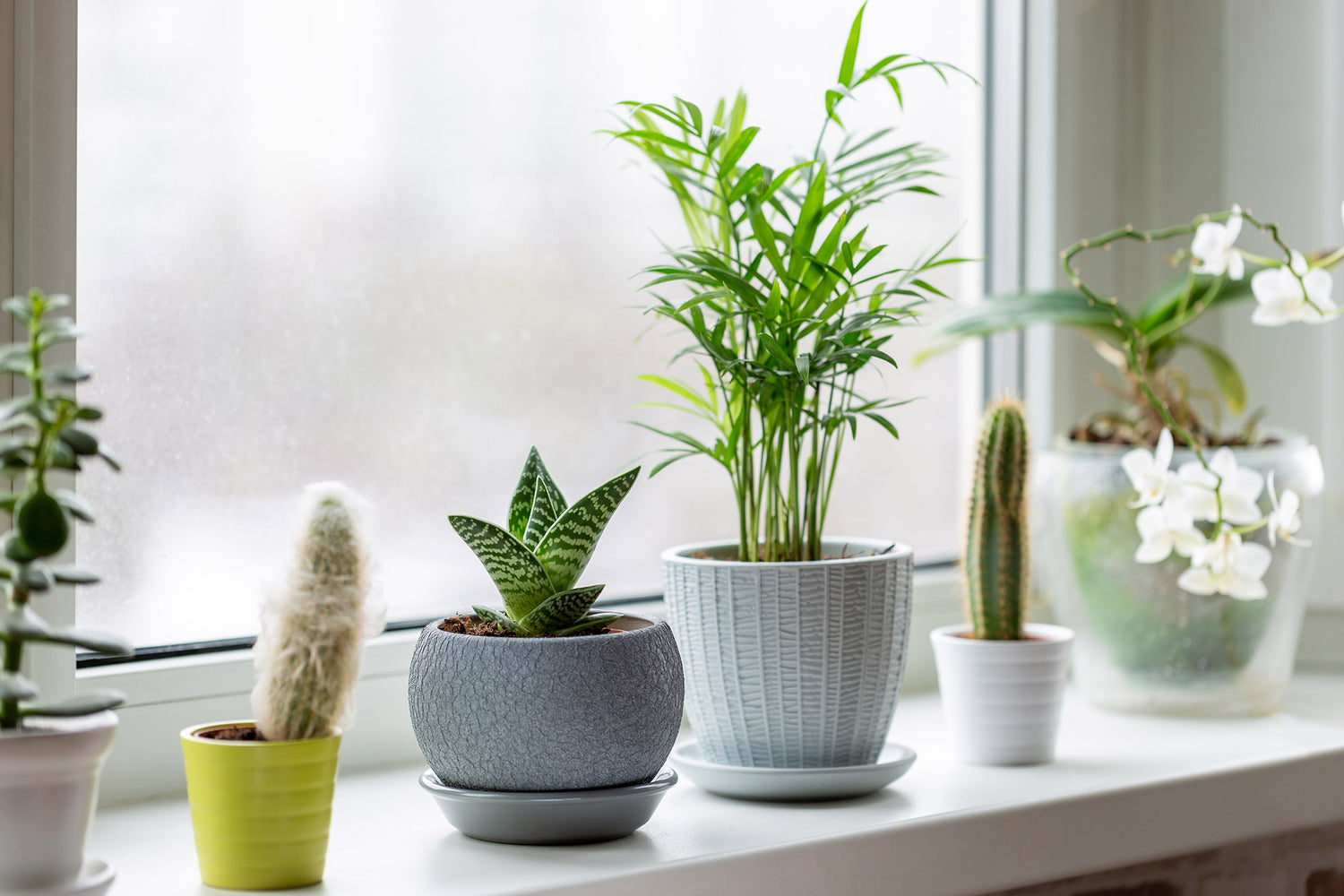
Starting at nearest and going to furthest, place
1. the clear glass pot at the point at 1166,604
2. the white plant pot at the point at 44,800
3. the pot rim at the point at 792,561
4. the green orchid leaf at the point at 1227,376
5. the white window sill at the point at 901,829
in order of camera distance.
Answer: the white plant pot at the point at 44,800 → the white window sill at the point at 901,829 → the pot rim at the point at 792,561 → the clear glass pot at the point at 1166,604 → the green orchid leaf at the point at 1227,376

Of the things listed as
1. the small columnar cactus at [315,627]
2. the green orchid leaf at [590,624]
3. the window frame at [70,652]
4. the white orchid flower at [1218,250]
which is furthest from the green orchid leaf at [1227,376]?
the small columnar cactus at [315,627]

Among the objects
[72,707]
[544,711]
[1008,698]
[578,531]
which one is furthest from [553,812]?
[1008,698]

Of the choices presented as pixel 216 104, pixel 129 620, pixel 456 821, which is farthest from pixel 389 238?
pixel 456 821

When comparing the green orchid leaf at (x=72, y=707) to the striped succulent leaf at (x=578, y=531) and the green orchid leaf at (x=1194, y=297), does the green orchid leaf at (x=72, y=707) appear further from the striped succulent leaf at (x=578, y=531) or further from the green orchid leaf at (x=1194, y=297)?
the green orchid leaf at (x=1194, y=297)

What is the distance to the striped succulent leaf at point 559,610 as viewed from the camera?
0.78 meters

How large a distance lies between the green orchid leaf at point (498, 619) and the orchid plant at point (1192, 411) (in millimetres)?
548

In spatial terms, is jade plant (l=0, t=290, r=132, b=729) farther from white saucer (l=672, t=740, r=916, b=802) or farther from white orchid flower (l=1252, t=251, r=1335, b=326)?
white orchid flower (l=1252, t=251, r=1335, b=326)

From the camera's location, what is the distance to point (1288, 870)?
41.6 inches

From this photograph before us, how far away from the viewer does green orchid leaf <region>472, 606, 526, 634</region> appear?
2.64ft

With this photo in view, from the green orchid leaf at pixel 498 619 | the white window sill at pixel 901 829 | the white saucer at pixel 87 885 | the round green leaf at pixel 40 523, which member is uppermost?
the round green leaf at pixel 40 523

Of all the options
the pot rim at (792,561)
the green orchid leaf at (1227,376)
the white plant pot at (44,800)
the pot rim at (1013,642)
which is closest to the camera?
the white plant pot at (44,800)

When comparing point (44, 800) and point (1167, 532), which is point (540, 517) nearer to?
point (44, 800)

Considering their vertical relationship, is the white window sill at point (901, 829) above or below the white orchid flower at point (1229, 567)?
below

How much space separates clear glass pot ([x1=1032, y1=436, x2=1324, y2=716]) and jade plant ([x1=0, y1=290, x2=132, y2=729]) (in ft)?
2.77
